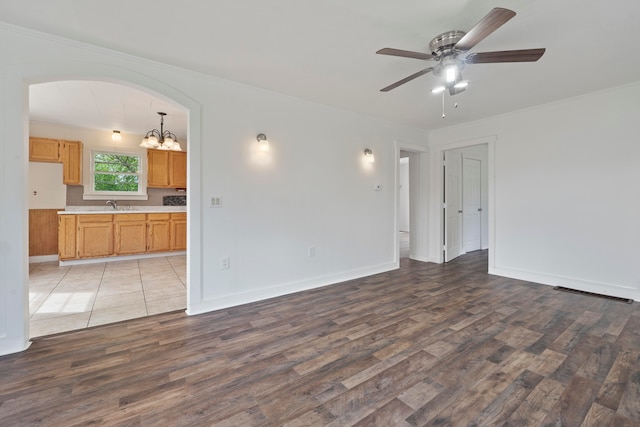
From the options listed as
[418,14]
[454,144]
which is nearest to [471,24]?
[418,14]

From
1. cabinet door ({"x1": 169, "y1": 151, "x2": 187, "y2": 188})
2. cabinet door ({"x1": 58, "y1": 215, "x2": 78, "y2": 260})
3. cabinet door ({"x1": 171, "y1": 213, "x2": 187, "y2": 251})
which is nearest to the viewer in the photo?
cabinet door ({"x1": 58, "y1": 215, "x2": 78, "y2": 260})

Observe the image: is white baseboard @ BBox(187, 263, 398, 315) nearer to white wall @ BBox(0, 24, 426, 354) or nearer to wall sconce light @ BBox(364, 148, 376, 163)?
white wall @ BBox(0, 24, 426, 354)

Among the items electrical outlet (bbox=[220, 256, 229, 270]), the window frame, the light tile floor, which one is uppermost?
the window frame

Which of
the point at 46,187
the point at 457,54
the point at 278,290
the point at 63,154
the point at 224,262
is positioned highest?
the point at 457,54

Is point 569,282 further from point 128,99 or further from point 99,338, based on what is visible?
point 128,99

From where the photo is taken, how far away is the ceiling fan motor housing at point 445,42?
2133 millimetres

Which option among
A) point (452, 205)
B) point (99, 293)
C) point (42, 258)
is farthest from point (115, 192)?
point (452, 205)

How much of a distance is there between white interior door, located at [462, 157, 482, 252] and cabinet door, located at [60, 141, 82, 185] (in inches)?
316

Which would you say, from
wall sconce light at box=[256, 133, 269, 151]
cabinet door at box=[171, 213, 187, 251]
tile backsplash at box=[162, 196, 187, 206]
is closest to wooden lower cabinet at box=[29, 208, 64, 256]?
tile backsplash at box=[162, 196, 187, 206]

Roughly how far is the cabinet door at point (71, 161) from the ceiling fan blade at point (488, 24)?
6733mm

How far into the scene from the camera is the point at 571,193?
369 centimetres

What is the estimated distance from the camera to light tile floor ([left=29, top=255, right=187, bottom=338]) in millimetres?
2770

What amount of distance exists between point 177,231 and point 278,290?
12.4ft

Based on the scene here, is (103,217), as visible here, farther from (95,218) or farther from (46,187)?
(46,187)
